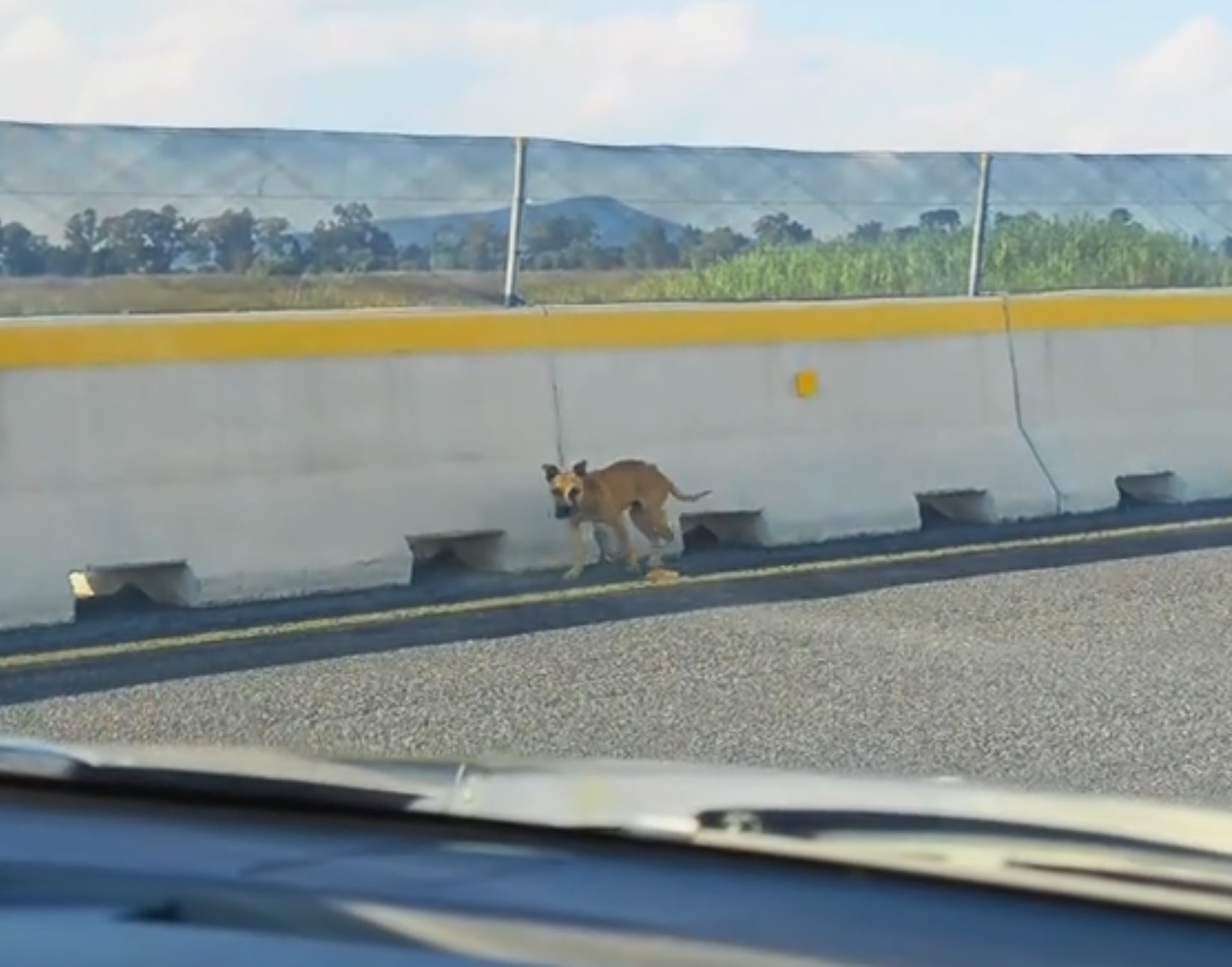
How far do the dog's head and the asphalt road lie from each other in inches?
22.9

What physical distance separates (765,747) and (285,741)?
4.55ft

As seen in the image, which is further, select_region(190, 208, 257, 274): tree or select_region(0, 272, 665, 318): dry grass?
select_region(190, 208, 257, 274): tree

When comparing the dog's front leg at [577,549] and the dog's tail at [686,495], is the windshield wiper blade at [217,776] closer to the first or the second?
the dog's front leg at [577,549]

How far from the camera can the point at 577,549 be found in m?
9.82

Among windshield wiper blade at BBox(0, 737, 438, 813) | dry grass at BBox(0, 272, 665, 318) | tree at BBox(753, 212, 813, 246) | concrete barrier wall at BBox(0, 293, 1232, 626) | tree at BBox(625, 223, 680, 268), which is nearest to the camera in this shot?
windshield wiper blade at BBox(0, 737, 438, 813)

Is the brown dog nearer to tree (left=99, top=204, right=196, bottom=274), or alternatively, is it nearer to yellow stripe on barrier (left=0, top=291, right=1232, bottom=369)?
yellow stripe on barrier (left=0, top=291, right=1232, bottom=369)

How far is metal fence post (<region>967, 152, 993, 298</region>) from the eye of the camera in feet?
40.5

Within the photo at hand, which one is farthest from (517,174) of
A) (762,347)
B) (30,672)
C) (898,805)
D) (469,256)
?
(898,805)

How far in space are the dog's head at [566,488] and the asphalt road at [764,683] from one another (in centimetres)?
58

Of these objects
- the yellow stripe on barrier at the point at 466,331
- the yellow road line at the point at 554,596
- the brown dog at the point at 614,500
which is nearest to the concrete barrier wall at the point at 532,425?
the yellow stripe on barrier at the point at 466,331

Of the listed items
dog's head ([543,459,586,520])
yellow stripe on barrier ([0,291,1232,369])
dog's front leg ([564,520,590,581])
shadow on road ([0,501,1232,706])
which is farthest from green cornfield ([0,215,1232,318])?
shadow on road ([0,501,1232,706])

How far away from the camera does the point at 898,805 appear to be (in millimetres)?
2350

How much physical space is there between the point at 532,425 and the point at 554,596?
1053 mm

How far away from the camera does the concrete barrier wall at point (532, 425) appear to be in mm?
8906
